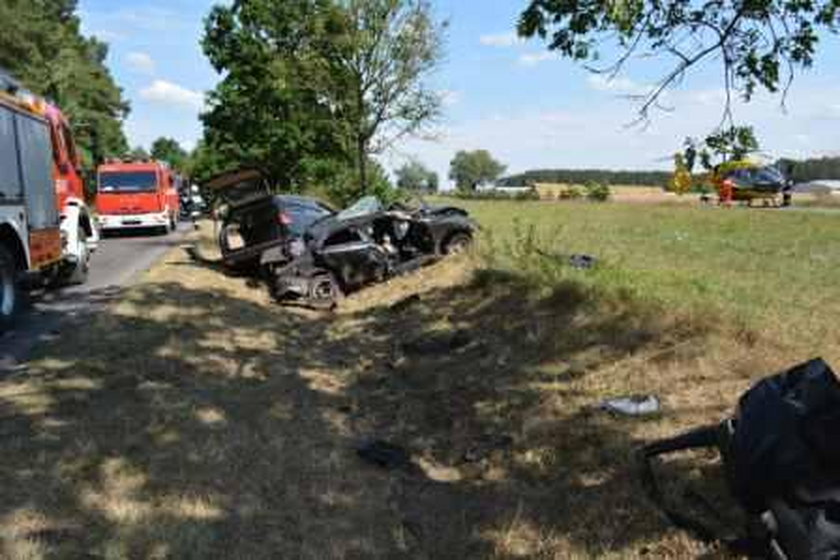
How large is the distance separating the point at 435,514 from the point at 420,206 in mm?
11601

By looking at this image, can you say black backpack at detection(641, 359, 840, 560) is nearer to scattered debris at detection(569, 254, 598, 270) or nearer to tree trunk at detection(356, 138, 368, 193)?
scattered debris at detection(569, 254, 598, 270)

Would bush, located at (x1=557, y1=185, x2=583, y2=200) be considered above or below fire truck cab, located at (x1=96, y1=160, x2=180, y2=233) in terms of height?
below

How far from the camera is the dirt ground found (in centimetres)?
456

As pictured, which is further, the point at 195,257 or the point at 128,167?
the point at 128,167

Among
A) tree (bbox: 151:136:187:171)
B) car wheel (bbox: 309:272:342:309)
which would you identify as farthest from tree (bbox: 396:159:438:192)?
tree (bbox: 151:136:187:171)

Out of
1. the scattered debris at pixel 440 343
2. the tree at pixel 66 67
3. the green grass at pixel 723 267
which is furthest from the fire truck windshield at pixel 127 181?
the scattered debris at pixel 440 343

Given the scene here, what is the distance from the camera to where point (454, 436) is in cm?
660

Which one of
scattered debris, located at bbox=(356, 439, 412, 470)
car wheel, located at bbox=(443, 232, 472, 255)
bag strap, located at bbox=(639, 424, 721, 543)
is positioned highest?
car wheel, located at bbox=(443, 232, 472, 255)

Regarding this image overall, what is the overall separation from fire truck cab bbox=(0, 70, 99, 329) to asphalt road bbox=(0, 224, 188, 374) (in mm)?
352

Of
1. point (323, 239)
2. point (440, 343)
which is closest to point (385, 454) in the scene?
point (440, 343)

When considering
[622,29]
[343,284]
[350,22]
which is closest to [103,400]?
[622,29]

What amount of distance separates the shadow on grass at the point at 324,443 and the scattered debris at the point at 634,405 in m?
0.15

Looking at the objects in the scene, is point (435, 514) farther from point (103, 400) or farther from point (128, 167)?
point (128, 167)

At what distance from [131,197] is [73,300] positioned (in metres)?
15.0
